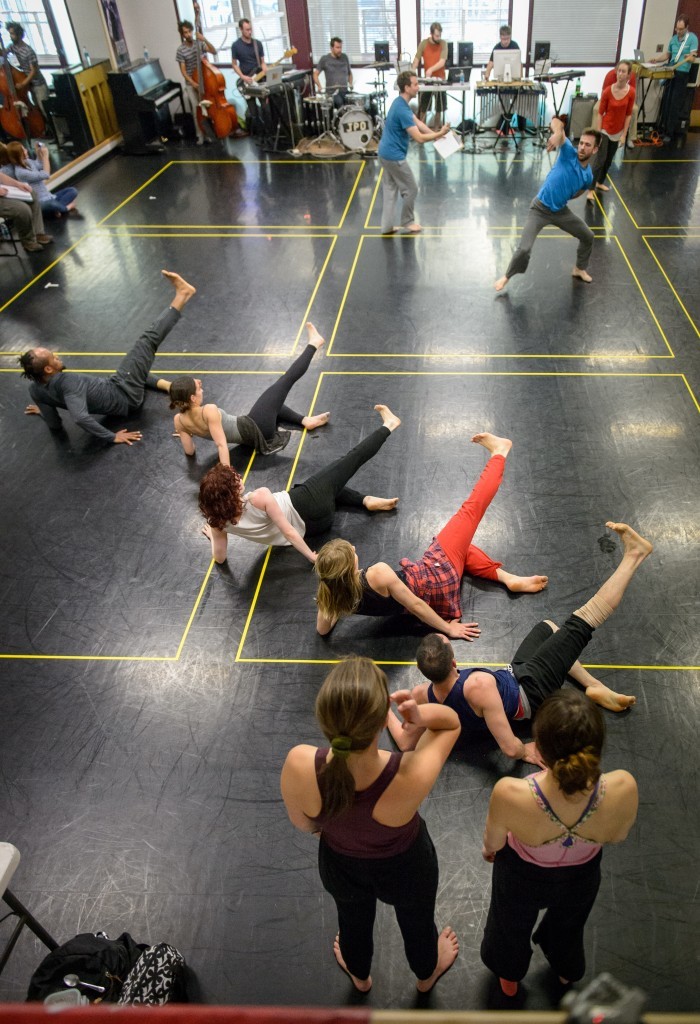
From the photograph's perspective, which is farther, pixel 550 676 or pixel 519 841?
pixel 550 676

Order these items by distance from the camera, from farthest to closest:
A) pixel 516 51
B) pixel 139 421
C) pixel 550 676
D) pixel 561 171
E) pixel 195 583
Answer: pixel 516 51 → pixel 561 171 → pixel 139 421 → pixel 195 583 → pixel 550 676

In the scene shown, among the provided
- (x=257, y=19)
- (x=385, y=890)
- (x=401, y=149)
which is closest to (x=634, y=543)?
(x=385, y=890)

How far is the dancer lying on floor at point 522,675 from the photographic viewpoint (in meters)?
2.87

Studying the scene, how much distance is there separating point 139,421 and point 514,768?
4.10m

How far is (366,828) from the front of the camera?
6.02ft

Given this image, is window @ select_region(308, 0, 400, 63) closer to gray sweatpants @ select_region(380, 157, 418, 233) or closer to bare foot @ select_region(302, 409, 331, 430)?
gray sweatpants @ select_region(380, 157, 418, 233)

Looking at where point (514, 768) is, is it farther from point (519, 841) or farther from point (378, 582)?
point (519, 841)

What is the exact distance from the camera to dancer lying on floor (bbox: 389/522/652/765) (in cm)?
287

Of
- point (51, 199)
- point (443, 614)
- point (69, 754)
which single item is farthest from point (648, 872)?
point (51, 199)

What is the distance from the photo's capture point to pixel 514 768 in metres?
3.19

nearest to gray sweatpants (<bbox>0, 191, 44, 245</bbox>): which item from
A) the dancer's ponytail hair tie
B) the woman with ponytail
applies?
the woman with ponytail

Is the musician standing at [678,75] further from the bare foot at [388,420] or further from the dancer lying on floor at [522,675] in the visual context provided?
the dancer lying on floor at [522,675]

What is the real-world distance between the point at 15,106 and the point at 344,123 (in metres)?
5.08

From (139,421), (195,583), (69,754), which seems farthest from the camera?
(139,421)
